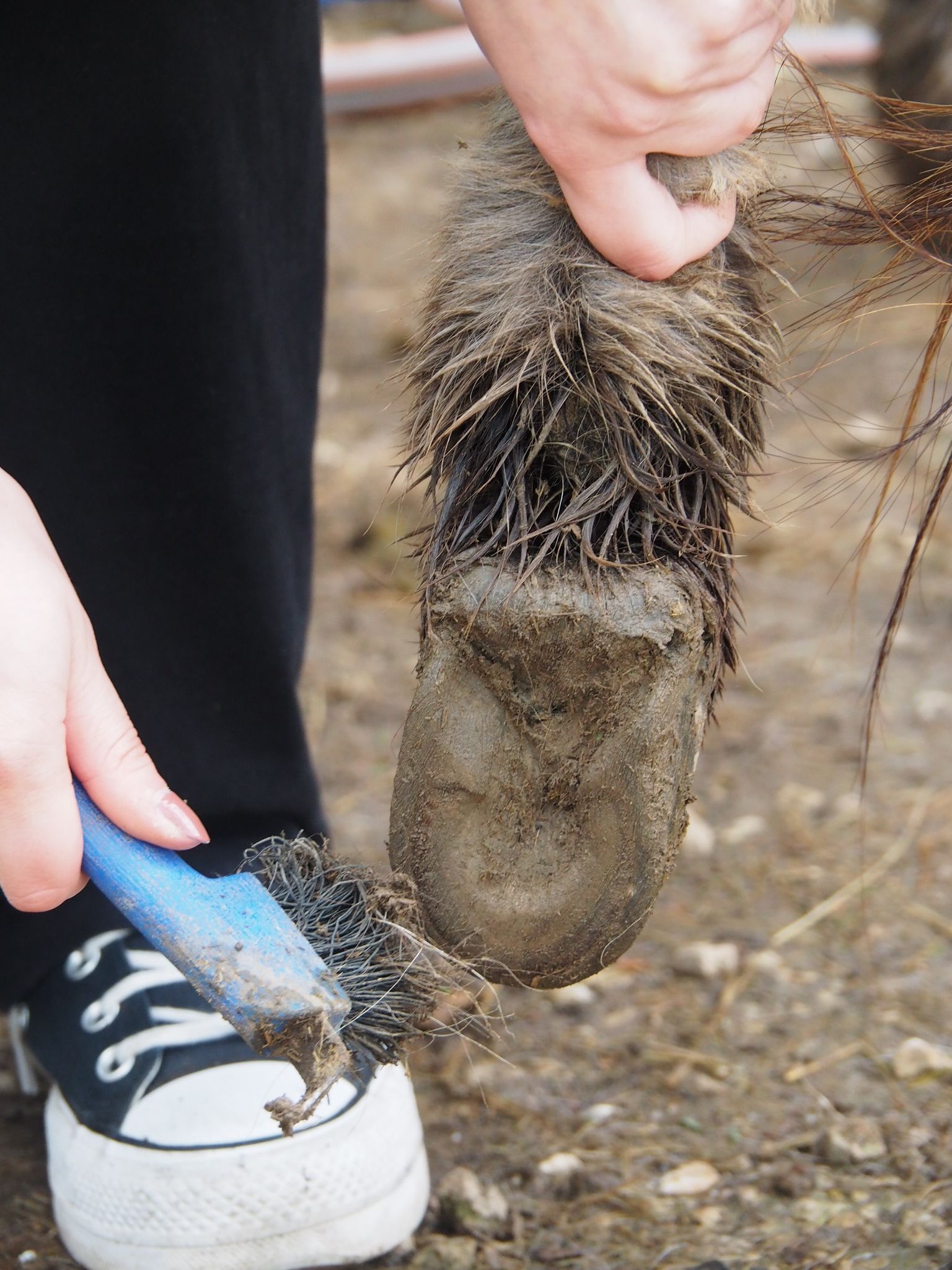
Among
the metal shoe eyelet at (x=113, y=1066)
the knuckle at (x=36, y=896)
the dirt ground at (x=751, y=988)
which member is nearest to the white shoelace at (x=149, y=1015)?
the metal shoe eyelet at (x=113, y=1066)

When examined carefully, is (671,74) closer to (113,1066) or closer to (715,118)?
(715,118)

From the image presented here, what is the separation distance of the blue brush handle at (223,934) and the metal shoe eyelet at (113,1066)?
0.32m

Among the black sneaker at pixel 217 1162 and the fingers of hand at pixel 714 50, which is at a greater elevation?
the fingers of hand at pixel 714 50

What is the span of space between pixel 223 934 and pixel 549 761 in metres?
0.21

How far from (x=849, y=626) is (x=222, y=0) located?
1.33m

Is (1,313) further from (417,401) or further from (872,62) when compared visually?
(872,62)

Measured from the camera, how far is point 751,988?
4.14 feet

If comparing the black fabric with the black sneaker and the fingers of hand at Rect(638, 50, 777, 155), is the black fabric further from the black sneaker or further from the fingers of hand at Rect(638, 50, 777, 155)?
the fingers of hand at Rect(638, 50, 777, 155)

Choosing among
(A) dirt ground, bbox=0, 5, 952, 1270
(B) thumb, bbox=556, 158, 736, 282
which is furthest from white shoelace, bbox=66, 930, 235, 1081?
(B) thumb, bbox=556, 158, 736, 282

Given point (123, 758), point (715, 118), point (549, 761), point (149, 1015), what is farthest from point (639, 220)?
point (149, 1015)

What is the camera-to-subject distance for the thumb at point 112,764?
2.38 feet

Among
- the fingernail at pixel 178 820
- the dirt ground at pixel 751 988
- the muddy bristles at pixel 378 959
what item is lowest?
the dirt ground at pixel 751 988

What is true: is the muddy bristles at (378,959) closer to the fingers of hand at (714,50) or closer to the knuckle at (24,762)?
the knuckle at (24,762)

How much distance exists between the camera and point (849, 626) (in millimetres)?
1933
